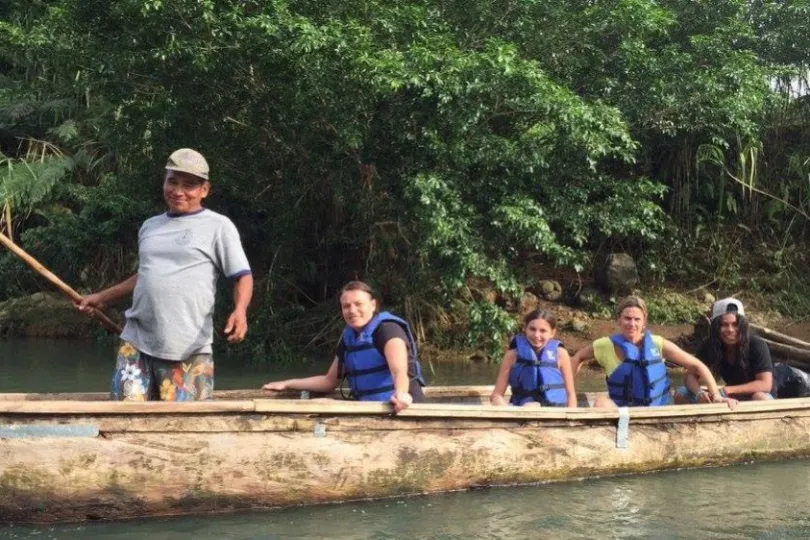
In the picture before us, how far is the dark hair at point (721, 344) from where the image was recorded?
5297mm

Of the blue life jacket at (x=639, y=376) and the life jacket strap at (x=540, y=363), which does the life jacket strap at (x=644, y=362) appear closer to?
the blue life jacket at (x=639, y=376)

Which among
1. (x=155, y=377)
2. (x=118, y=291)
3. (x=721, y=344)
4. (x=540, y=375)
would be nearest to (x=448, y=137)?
(x=721, y=344)

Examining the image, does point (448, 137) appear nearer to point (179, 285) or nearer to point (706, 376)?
point (706, 376)

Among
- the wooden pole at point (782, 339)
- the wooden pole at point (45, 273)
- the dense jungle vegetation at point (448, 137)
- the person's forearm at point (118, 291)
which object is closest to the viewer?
the person's forearm at point (118, 291)

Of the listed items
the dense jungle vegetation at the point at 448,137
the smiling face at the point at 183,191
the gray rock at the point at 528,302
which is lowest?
the gray rock at the point at 528,302

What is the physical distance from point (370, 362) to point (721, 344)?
2.30 m

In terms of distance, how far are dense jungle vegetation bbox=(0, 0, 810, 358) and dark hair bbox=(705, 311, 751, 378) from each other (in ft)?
9.35

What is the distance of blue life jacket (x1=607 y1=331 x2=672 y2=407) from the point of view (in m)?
5.13

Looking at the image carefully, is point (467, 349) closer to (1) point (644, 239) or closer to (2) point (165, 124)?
(1) point (644, 239)

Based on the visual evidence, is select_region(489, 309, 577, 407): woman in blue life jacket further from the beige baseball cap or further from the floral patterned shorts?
the beige baseball cap

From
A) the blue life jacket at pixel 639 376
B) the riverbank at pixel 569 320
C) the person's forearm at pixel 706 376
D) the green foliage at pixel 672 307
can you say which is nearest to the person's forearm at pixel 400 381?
the blue life jacket at pixel 639 376

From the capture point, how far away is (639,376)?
5.18m

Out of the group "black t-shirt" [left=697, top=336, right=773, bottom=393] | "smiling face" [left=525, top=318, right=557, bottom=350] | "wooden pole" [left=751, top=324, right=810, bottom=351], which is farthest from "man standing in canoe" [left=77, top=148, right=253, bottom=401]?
"wooden pole" [left=751, top=324, right=810, bottom=351]

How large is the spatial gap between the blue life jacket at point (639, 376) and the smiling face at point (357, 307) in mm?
1624
